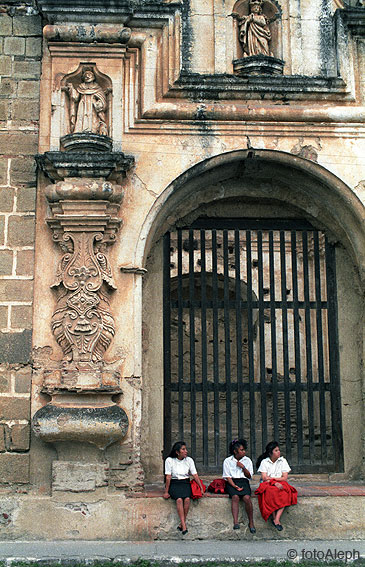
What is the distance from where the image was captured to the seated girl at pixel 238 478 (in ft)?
22.1

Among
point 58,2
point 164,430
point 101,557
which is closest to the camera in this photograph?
point 101,557

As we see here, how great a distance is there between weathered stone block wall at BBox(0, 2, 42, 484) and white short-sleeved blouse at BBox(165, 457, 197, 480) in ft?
4.64

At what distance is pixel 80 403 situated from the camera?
687 centimetres

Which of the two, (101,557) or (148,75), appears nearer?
(101,557)

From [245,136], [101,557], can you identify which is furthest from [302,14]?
[101,557]

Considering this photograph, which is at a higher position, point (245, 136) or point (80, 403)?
point (245, 136)

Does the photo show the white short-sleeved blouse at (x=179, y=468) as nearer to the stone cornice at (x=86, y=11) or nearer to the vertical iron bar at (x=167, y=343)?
the vertical iron bar at (x=167, y=343)

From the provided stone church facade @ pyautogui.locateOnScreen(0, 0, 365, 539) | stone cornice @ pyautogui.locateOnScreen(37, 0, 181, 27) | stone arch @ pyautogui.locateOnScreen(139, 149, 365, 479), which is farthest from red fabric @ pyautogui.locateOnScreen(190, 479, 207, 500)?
stone cornice @ pyautogui.locateOnScreen(37, 0, 181, 27)

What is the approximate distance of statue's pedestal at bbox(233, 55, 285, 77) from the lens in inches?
304

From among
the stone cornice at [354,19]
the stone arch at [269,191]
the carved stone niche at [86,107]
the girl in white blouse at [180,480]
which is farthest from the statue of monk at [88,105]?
the girl in white blouse at [180,480]

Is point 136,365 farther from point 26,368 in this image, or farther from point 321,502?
point 321,502

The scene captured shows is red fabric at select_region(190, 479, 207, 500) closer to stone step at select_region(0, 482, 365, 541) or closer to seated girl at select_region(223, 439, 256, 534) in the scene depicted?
stone step at select_region(0, 482, 365, 541)

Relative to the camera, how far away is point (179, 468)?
22.4 feet

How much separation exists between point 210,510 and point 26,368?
2.28 metres
